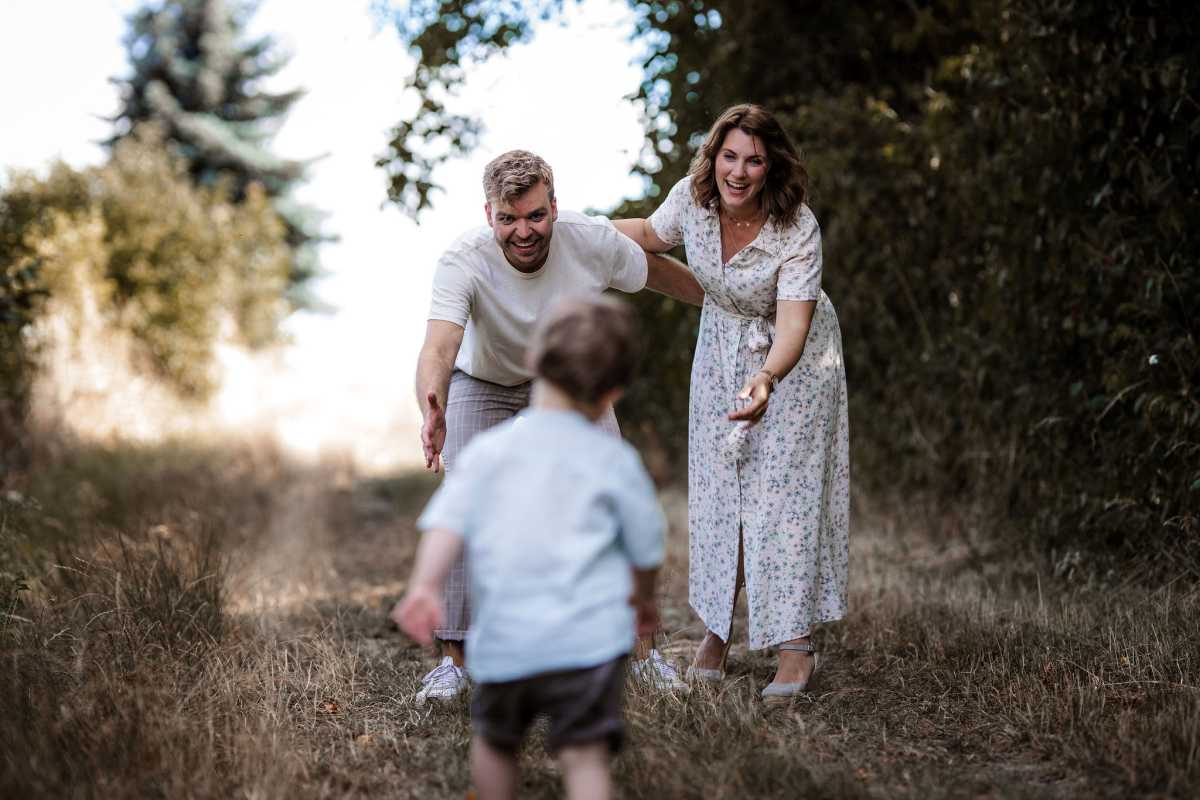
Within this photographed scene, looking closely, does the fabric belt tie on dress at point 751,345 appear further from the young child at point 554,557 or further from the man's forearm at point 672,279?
the young child at point 554,557

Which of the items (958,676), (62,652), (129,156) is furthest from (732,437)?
(129,156)

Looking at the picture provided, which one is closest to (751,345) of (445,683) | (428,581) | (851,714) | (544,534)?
(851,714)

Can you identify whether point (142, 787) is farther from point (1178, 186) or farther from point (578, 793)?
point (1178, 186)

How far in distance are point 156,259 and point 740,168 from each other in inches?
578

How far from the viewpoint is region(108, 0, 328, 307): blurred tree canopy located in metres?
27.5

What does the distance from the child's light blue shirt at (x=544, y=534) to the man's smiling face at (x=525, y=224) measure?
140 cm

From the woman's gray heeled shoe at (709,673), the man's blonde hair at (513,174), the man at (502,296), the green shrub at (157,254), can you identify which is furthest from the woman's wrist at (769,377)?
the green shrub at (157,254)

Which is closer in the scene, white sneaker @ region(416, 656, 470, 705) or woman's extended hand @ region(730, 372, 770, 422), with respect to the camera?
woman's extended hand @ region(730, 372, 770, 422)

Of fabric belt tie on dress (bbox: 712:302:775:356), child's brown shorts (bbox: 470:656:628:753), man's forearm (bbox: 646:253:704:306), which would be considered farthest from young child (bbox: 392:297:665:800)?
man's forearm (bbox: 646:253:704:306)

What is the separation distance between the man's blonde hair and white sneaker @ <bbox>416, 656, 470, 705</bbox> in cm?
166

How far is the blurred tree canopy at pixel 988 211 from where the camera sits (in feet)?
16.0

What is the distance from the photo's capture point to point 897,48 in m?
7.30

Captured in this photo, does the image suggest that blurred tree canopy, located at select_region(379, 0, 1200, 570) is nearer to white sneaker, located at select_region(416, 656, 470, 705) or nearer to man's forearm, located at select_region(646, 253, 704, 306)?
man's forearm, located at select_region(646, 253, 704, 306)

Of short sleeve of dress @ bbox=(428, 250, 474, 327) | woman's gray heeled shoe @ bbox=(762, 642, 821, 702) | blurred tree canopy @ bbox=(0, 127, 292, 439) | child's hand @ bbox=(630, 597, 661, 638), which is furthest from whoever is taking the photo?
blurred tree canopy @ bbox=(0, 127, 292, 439)
